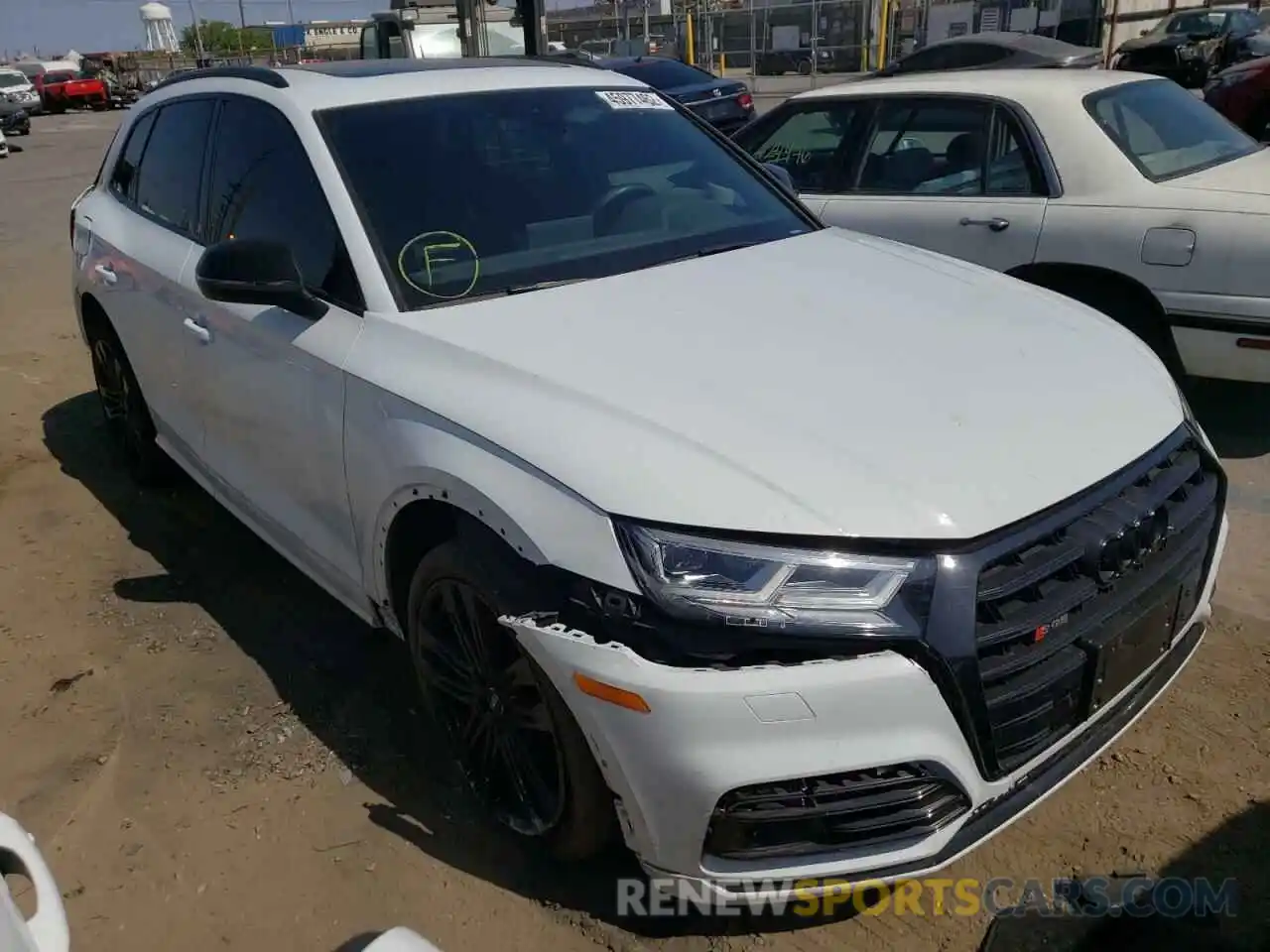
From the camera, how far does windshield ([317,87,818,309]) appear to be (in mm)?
2951

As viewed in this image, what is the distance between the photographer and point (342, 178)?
300cm

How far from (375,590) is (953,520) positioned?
5.20ft

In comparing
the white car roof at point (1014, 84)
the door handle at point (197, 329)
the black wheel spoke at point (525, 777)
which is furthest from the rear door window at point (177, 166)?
the white car roof at point (1014, 84)

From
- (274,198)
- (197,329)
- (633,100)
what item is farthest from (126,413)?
(633,100)

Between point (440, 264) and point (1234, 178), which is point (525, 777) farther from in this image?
point (1234, 178)

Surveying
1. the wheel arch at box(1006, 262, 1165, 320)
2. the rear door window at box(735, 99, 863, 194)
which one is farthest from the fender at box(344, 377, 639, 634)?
the rear door window at box(735, 99, 863, 194)

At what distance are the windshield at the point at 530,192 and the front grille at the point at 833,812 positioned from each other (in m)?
1.54

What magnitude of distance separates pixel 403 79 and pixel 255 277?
0.96 meters

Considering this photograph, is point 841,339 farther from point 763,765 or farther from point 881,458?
point 763,765

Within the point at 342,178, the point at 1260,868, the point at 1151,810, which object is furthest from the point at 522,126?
the point at 1260,868

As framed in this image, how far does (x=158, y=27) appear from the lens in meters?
75.9

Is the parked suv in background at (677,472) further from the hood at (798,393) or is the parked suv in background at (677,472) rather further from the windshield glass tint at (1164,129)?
the windshield glass tint at (1164,129)

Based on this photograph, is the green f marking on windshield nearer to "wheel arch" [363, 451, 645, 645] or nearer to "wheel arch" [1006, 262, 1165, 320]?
"wheel arch" [363, 451, 645, 645]

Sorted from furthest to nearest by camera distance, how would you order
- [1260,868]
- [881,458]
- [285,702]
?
1. [285,702]
2. [1260,868]
3. [881,458]
